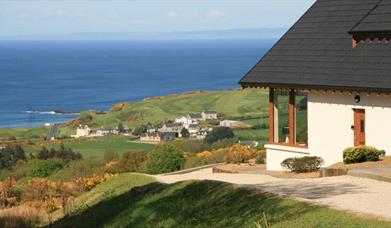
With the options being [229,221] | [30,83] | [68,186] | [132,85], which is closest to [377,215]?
[229,221]

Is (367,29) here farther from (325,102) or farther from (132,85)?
(132,85)

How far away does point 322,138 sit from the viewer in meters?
26.8

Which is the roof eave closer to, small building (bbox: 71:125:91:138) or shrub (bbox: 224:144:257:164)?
shrub (bbox: 224:144:257:164)

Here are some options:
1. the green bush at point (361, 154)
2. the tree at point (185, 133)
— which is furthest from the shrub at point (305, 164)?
the tree at point (185, 133)

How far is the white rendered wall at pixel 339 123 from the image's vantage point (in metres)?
24.7

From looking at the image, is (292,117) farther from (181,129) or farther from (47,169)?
(181,129)

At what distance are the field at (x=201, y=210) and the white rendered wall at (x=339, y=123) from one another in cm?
574

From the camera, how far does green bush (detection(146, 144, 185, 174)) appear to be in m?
34.0

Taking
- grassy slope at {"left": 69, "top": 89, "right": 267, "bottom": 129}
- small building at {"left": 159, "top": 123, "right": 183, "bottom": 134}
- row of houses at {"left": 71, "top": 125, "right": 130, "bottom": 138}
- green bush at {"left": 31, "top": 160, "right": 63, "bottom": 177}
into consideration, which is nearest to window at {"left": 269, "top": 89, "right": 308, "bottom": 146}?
green bush at {"left": 31, "top": 160, "right": 63, "bottom": 177}

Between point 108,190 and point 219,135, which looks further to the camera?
point 219,135

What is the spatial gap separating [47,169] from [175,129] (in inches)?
1308

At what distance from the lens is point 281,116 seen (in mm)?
28344

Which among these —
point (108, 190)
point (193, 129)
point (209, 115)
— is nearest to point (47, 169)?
point (108, 190)

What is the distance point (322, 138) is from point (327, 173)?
4.27m
